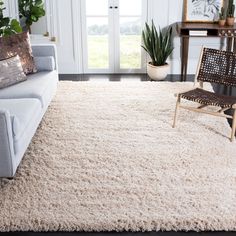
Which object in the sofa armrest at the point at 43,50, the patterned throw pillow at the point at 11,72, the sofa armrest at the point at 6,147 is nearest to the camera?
A: the sofa armrest at the point at 6,147

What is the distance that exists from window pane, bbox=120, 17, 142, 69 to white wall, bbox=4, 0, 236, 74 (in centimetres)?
25

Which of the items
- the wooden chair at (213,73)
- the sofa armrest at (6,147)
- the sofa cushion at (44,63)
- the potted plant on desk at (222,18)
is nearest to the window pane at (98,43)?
the sofa cushion at (44,63)

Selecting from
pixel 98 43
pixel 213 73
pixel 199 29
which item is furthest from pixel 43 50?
pixel 199 29

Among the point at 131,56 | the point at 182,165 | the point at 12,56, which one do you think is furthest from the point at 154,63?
the point at 182,165

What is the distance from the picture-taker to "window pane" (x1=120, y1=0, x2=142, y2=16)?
5.59m

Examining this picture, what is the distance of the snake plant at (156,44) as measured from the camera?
215 inches

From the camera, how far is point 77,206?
9.23ft

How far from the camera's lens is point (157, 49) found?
17.9 ft

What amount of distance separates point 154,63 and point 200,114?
1.48 meters

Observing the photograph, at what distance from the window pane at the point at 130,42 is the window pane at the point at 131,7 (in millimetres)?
64

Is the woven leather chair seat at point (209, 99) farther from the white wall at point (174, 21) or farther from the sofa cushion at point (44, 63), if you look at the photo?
the white wall at point (174, 21)

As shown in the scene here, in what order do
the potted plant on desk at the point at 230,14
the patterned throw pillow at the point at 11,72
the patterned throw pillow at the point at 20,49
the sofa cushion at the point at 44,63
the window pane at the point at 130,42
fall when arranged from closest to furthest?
the patterned throw pillow at the point at 11,72
the patterned throw pillow at the point at 20,49
the sofa cushion at the point at 44,63
the potted plant on desk at the point at 230,14
the window pane at the point at 130,42

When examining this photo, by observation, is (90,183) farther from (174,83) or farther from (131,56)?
(131,56)

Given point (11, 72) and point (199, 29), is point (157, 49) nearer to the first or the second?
point (199, 29)
